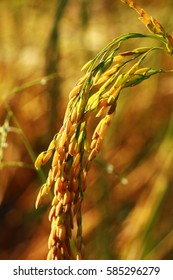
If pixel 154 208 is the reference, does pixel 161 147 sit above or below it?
above

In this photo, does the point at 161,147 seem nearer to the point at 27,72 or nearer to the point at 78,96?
the point at 27,72

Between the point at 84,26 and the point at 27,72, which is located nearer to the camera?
the point at 84,26

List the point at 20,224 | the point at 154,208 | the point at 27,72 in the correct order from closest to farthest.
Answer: the point at 154,208 → the point at 20,224 → the point at 27,72

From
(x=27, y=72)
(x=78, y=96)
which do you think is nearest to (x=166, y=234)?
(x=27, y=72)

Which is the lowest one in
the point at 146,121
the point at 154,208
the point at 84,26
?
the point at 154,208

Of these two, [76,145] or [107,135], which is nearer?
[76,145]

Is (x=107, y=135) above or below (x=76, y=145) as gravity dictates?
above

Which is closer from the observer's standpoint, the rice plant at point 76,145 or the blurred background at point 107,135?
the rice plant at point 76,145

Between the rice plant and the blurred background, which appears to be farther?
the blurred background
